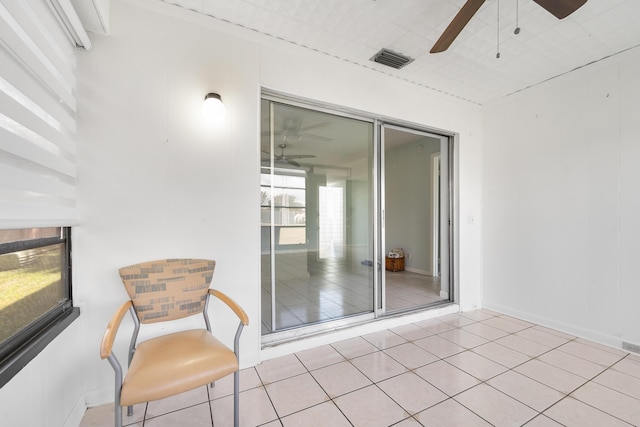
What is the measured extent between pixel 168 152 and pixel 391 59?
222 cm

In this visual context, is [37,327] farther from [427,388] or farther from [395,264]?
[395,264]

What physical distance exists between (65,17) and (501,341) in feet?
14.0

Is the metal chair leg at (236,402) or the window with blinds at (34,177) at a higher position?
the window with blinds at (34,177)

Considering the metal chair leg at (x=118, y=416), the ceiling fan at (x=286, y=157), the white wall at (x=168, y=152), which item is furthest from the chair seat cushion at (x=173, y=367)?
the ceiling fan at (x=286, y=157)

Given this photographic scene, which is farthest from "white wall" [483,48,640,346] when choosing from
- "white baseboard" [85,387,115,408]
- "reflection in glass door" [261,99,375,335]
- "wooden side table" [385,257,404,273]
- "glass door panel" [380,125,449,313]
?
"white baseboard" [85,387,115,408]

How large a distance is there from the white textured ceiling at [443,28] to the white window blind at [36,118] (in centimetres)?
96

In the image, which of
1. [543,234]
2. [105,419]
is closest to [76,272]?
[105,419]

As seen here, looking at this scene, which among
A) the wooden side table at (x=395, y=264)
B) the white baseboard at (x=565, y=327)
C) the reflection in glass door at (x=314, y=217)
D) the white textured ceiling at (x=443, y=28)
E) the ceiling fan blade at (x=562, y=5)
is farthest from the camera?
the wooden side table at (x=395, y=264)

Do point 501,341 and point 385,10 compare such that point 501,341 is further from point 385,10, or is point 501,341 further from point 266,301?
point 385,10

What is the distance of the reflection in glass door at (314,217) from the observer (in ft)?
8.20

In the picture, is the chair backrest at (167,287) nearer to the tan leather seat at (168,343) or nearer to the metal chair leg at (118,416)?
the tan leather seat at (168,343)

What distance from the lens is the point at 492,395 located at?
1.90 metres

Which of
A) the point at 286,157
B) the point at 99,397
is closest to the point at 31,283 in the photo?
the point at 99,397

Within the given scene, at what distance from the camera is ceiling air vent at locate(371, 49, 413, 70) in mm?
2572
